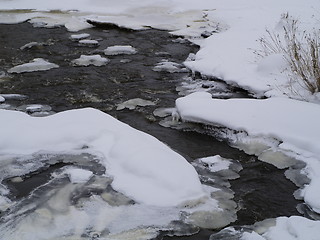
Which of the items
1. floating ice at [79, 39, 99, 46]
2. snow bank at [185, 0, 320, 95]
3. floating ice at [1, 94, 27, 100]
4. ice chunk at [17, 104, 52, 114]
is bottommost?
ice chunk at [17, 104, 52, 114]

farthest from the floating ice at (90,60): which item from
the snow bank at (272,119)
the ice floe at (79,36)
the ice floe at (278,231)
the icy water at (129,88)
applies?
the ice floe at (278,231)

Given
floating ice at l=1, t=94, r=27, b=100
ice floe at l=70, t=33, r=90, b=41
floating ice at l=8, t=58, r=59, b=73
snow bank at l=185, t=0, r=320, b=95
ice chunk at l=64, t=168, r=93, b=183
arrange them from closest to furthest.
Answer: ice chunk at l=64, t=168, r=93, b=183
floating ice at l=1, t=94, r=27, b=100
snow bank at l=185, t=0, r=320, b=95
floating ice at l=8, t=58, r=59, b=73
ice floe at l=70, t=33, r=90, b=41

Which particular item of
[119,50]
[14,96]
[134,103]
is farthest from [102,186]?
[119,50]

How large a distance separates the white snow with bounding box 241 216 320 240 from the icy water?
227 mm

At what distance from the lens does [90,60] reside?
741 centimetres

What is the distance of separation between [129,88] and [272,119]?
2.38 meters

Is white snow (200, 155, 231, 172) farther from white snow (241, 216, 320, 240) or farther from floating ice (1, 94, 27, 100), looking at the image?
floating ice (1, 94, 27, 100)

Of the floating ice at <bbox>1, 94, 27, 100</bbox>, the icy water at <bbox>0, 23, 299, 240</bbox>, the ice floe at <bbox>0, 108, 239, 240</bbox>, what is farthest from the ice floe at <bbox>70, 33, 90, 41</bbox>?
the ice floe at <bbox>0, 108, 239, 240</bbox>

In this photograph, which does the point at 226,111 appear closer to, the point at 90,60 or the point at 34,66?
the point at 90,60

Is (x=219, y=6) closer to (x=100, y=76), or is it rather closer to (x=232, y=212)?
(x=100, y=76)

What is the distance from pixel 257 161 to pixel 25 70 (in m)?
4.26

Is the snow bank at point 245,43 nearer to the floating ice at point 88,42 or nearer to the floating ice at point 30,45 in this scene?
the floating ice at point 88,42

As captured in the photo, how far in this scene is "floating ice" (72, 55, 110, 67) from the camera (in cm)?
727

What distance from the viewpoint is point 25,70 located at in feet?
22.5
